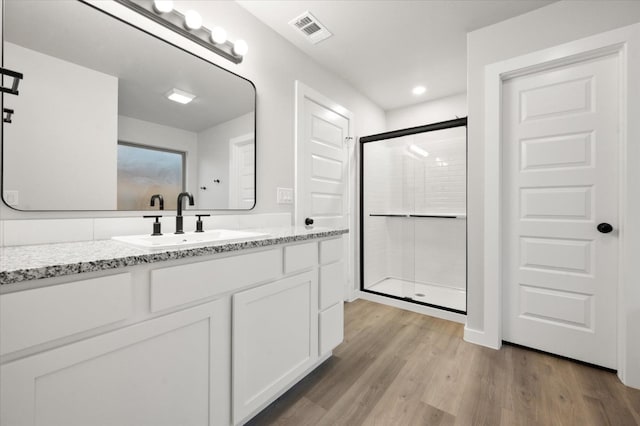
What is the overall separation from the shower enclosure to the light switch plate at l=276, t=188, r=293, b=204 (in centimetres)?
115

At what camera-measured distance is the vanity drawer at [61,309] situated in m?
0.64

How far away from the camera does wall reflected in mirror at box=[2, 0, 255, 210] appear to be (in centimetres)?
110

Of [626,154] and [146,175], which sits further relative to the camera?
[626,154]

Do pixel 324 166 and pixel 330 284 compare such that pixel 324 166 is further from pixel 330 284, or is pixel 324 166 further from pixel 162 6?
pixel 162 6

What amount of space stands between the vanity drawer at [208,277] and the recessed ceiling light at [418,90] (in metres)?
2.81

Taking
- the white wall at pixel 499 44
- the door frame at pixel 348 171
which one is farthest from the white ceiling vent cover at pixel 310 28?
the white wall at pixel 499 44

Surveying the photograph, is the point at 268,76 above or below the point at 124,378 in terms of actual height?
above

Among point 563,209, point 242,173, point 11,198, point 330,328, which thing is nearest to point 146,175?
point 11,198

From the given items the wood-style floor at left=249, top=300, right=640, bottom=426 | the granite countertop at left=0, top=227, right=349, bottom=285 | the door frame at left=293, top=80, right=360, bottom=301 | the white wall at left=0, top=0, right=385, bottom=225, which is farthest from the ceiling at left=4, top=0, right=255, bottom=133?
the wood-style floor at left=249, top=300, right=640, bottom=426

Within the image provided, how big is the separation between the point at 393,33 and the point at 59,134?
7.48ft

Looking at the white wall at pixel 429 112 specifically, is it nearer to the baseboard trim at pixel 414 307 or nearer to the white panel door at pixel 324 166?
the white panel door at pixel 324 166

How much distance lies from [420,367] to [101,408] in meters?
1.69

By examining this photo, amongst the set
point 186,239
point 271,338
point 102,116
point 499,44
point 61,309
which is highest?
point 499,44

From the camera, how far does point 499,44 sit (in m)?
2.04
